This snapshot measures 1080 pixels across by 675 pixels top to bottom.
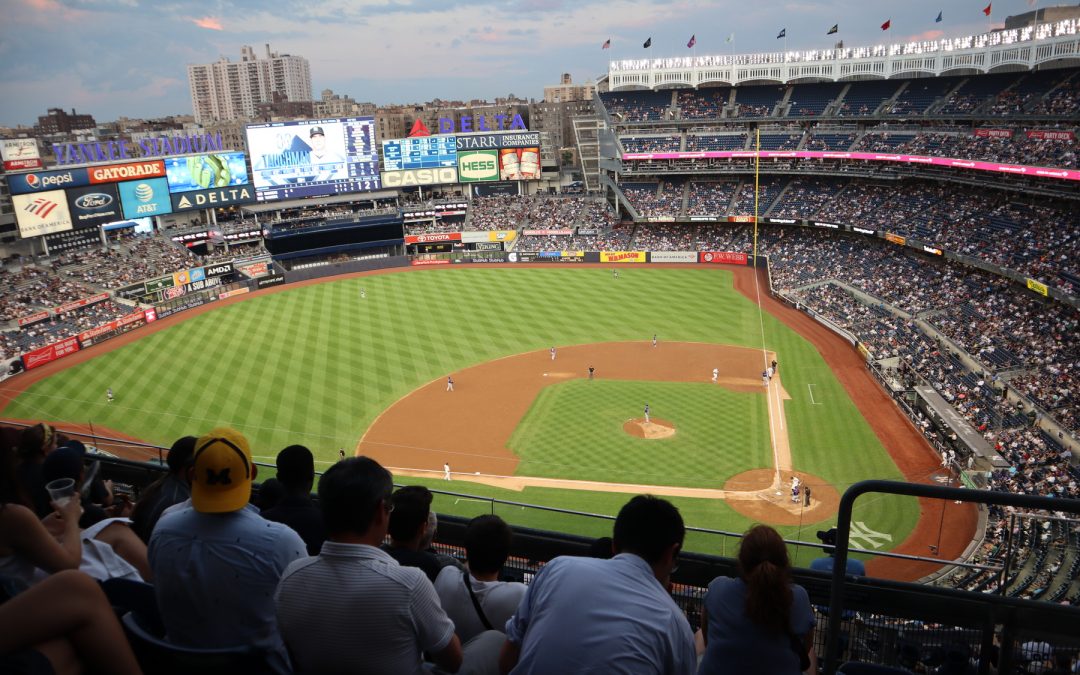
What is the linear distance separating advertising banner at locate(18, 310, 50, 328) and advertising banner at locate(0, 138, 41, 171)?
12660 mm

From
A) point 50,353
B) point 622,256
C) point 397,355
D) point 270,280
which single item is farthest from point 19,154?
point 622,256

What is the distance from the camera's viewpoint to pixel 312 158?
64312 mm

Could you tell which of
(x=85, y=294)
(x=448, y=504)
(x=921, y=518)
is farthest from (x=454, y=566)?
(x=85, y=294)

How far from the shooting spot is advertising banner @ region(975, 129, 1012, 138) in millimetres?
42688

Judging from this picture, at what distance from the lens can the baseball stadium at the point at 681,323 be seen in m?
8.07

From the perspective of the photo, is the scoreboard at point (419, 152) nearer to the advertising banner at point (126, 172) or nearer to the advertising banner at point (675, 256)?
the advertising banner at point (126, 172)

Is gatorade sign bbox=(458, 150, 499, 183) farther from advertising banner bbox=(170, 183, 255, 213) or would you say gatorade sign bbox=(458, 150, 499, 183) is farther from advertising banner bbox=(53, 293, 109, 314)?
advertising banner bbox=(53, 293, 109, 314)

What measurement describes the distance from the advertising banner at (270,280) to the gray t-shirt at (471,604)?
54.4 m

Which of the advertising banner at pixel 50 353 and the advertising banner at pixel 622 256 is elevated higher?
the advertising banner at pixel 622 256

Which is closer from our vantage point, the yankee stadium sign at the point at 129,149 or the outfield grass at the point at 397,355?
the outfield grass at the point at 397,355

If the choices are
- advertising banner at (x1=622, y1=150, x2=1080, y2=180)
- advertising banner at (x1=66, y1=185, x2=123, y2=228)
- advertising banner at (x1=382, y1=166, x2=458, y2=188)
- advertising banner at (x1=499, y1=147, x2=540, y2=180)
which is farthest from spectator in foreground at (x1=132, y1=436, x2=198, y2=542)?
advertising banner at (x1=499, y1=147, x2=540, y2=180)

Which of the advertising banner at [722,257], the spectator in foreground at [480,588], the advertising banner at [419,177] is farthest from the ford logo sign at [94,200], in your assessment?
the spectator in foreground at [480,588]

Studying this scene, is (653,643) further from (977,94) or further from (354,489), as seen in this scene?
(977,94)

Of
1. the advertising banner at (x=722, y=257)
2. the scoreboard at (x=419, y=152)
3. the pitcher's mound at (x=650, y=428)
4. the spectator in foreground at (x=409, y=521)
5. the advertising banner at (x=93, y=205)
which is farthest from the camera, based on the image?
the scoreboard at (x=419, y=152)
